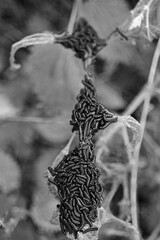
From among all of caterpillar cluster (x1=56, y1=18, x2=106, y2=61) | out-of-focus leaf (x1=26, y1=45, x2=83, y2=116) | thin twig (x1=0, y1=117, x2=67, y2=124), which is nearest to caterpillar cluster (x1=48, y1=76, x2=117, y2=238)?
caterpillar cluster (x1=56, y1=18, x2=106, y2=61)

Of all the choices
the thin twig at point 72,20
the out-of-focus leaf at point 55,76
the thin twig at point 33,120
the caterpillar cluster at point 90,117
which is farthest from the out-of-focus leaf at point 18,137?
the caterpillar cluster at point 90,117

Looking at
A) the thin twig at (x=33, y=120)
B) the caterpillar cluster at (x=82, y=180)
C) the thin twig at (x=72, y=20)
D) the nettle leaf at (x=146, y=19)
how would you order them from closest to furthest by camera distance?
1. the caterpillar cluster at (x=82, y=180)
2. the nettle leaf at (x=146, y=19)
3. the thin twig at (x=72, y=20)
4. the thin twig at (x=33, y=120)

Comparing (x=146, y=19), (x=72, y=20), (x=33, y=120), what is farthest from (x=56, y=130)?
(x=146, y=19)

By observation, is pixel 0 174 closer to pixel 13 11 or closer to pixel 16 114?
pixel 16 114

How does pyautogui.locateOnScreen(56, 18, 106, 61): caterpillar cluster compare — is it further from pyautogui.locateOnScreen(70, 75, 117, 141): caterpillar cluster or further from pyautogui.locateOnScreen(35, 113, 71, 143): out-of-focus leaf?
pyautogui.locateOnScreen(35, 113, 71, 143): out-of-focus leaf

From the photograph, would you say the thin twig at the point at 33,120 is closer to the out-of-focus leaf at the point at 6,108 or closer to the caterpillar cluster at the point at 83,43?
the out-of-focus leaf at the point at 6,108

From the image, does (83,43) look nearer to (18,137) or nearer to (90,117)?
(90,117)

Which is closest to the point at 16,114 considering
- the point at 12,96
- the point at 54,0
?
the point at 12,96
